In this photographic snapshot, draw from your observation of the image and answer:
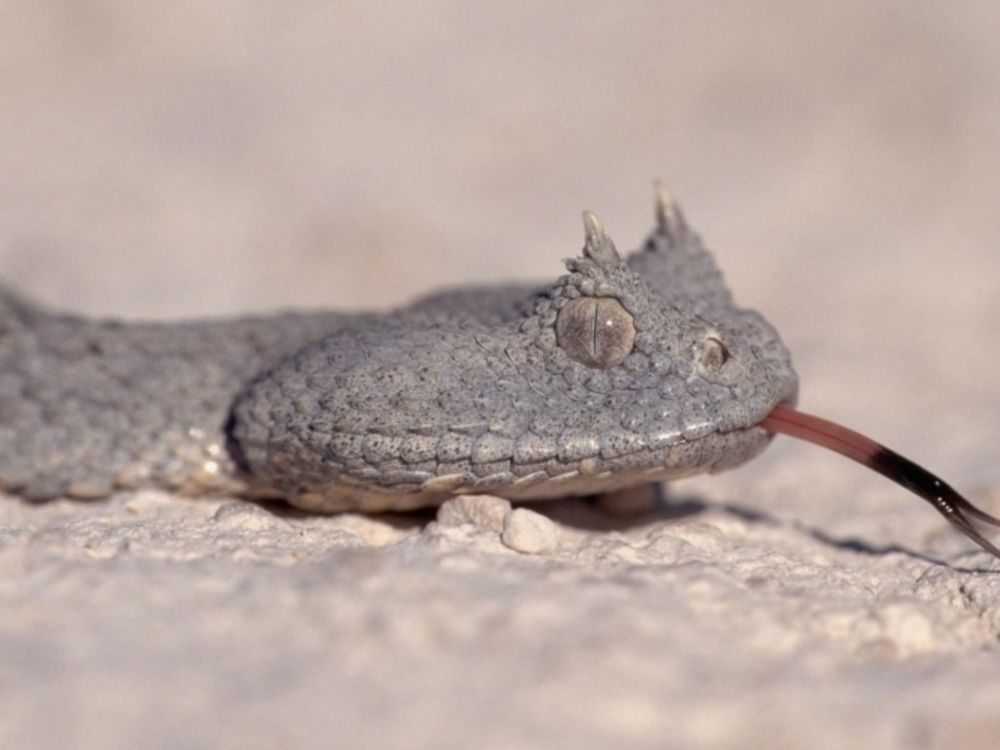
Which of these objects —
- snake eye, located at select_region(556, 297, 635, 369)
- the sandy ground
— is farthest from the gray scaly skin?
the sandy ground

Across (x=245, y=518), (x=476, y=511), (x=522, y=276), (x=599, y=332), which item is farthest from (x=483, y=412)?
(x=522, y=276)

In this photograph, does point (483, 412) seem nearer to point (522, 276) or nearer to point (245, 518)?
point (245, 518)

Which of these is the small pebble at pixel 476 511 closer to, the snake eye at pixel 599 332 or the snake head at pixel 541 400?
Answer: the snake head at pixel 541 400

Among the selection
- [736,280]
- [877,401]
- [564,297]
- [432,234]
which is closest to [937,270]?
[736,280]

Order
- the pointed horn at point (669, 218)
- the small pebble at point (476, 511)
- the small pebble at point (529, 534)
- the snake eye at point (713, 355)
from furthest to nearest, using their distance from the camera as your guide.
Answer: the pointed horn at point (669, 218) < the snake eye at point (713, 355) < the small pebble at point (476, 511) < the small pebble at point (529, 534)

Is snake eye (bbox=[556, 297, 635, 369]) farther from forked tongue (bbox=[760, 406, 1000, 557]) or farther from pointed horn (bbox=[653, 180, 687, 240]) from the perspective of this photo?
pointed horn (bbox=[653, 180, 687, 240])

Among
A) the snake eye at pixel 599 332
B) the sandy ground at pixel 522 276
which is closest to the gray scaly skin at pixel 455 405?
the snake eye at pixel 599 332
